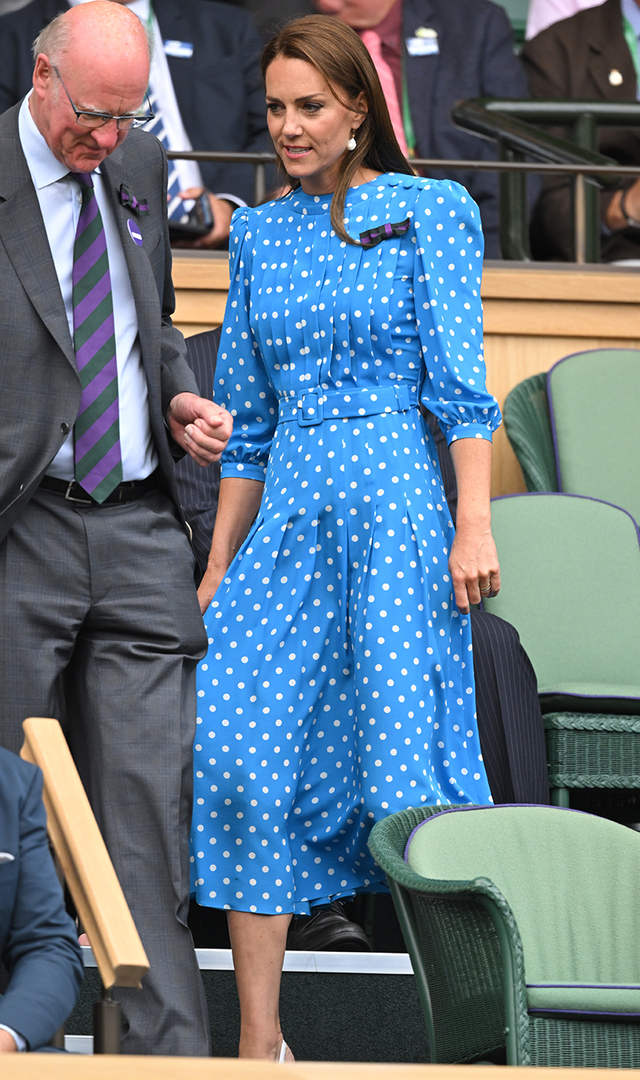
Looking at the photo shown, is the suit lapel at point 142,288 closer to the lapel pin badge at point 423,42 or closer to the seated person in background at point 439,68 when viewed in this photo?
the seated person in background at point 439,68

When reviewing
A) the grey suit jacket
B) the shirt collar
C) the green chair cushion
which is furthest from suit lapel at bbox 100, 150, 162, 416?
the green chair cushion

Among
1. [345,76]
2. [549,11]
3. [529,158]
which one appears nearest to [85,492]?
[345,76]

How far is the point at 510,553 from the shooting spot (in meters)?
3.68

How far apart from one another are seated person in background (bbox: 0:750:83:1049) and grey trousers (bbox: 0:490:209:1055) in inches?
15.7

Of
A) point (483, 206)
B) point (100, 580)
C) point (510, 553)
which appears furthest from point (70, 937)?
point (483, 206)

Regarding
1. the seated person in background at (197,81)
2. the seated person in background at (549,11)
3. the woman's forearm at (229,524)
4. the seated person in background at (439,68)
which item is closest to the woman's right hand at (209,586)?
the woman's forearm at (229,524)

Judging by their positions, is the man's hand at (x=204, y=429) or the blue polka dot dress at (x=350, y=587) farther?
the blue polka dot dress at (x=350, y=587)

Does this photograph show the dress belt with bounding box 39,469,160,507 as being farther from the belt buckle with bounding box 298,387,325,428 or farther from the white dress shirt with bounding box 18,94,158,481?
the belt buckle with bounding box 298,387,325,428

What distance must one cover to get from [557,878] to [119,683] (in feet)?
2.35

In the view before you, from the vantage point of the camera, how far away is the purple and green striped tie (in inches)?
84.1

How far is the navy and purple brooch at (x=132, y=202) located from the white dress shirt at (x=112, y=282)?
0.03 m

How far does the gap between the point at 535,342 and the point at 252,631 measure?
2.04m

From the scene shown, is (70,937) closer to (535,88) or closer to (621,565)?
(621,565)

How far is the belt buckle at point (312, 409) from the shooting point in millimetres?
2506
